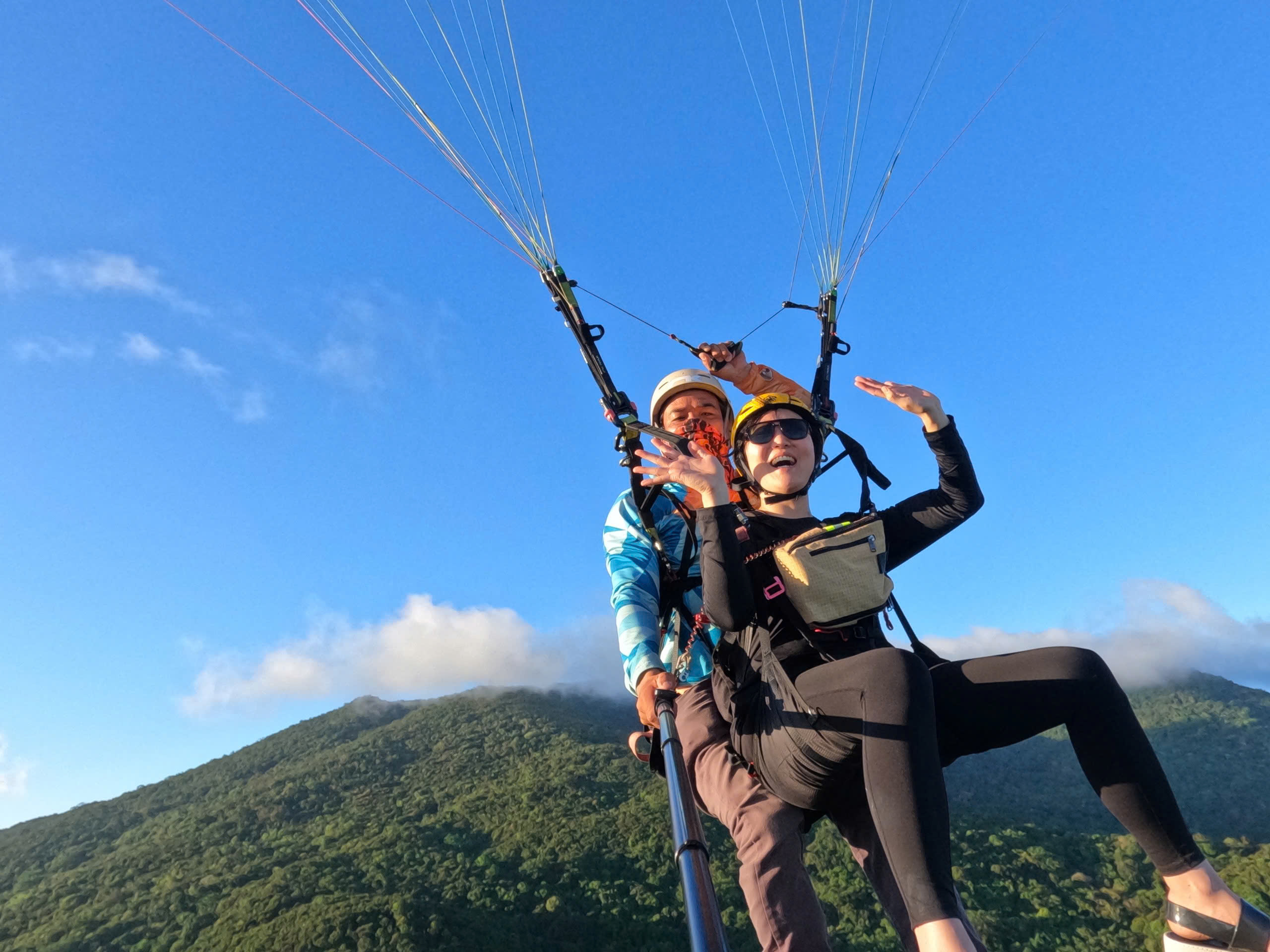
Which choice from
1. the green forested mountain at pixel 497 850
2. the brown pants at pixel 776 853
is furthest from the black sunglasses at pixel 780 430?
the green forested mountain at pixel 497 850

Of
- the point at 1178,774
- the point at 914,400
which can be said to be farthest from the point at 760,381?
the point at 1178,774

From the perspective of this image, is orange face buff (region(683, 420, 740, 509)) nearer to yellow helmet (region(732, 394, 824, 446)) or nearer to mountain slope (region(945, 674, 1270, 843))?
yellow helmet (region(732, 394, 824, 446))

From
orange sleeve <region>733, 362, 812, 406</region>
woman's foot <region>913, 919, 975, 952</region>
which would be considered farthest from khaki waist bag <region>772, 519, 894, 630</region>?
orange sleeve <region>733, 362, 812, 406</region>

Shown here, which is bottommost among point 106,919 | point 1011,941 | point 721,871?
point 1011,941

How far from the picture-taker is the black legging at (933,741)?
85.4 inches

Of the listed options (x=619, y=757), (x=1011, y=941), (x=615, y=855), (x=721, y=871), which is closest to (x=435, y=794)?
(x=619, y=757)

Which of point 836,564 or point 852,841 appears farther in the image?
point 852,841

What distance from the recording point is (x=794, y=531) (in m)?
3.16

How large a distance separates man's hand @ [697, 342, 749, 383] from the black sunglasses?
2.88 m

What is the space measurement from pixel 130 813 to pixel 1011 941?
90705 millimetres

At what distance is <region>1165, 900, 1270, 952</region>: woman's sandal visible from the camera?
7.20ft

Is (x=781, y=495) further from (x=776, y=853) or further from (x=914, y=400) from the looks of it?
(x=776, y=853)

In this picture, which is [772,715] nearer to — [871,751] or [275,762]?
[871,751]

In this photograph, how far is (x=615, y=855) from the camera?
203ft
